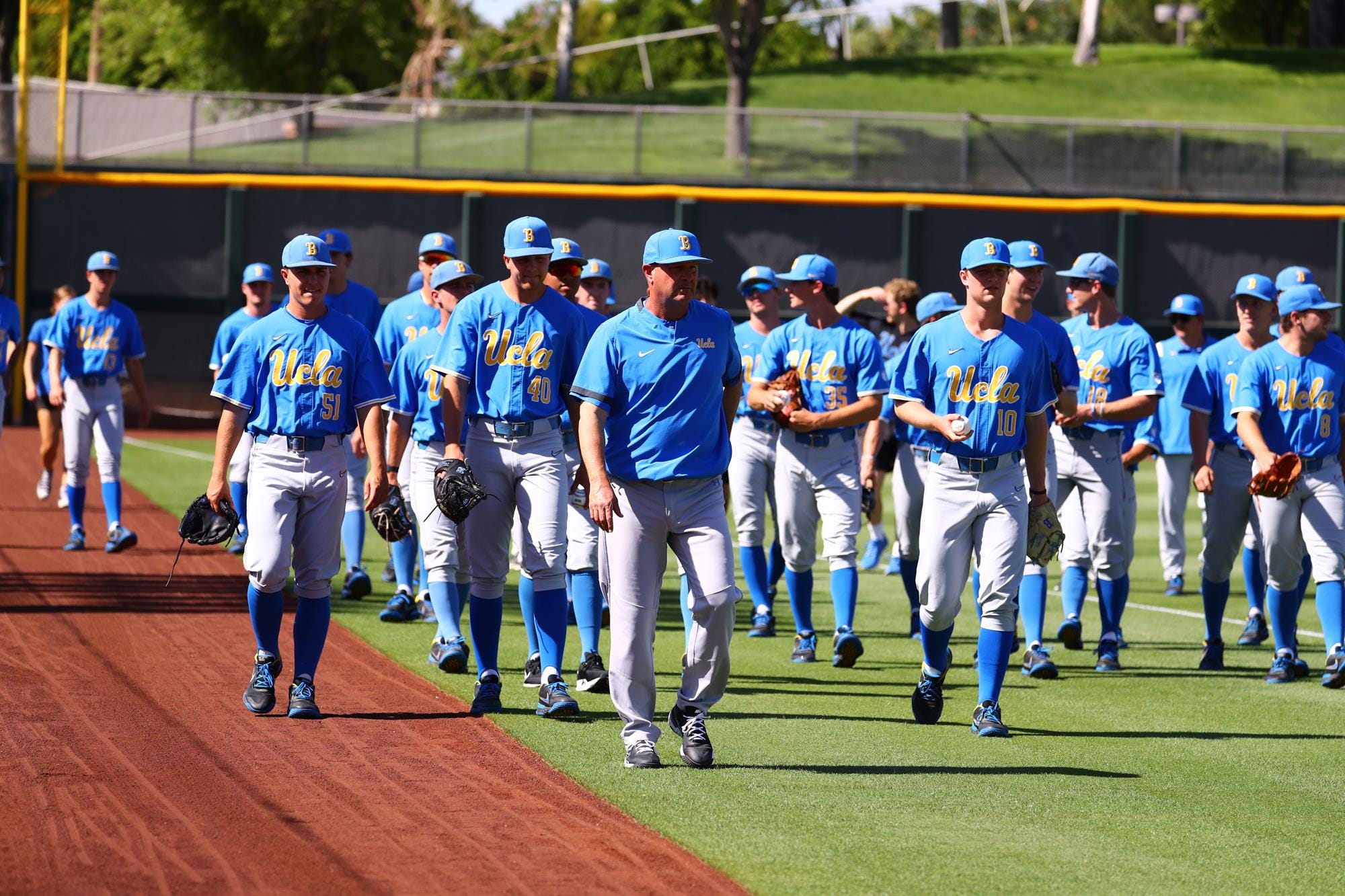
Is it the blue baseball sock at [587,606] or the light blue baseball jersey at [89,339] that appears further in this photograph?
the light blue baseball jersey at [89,339]

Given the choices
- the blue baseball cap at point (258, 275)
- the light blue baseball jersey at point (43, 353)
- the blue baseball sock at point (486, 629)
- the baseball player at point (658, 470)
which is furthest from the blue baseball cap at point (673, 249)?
the light blue baseball jersey at point (43, 353)

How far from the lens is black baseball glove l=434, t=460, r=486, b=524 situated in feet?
25.8

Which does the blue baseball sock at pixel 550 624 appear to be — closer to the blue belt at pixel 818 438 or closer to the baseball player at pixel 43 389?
the blue belt at pixel 818 438

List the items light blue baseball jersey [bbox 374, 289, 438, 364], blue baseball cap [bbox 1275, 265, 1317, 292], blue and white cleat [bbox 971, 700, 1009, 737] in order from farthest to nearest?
light blue baseball jersey [bbox 374, 289, 438, 364]
blue baseball cap [bbox 1275, 265, 1317, 292]
blue and white cleat [bbox 971, 700, 1009, 737]

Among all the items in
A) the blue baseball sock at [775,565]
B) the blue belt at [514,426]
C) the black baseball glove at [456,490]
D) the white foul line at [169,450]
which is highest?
the blue belt at [514,426]

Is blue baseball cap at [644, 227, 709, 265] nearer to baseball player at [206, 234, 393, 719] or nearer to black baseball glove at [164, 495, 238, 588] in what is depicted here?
baseball player at [206, 234, 393, 719]

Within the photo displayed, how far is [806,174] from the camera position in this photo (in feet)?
98.5

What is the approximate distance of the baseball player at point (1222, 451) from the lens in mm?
10141

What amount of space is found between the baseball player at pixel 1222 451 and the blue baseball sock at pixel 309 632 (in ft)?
17.1

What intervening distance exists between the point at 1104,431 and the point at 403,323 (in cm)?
459

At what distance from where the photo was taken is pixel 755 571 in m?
11.1

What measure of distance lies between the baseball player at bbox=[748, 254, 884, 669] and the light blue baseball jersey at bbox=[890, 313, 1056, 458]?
6.20 feet

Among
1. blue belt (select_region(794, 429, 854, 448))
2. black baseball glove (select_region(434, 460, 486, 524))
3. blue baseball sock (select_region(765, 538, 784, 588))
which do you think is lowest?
blue baseball sock (select_region(765, 538, 784, 588))

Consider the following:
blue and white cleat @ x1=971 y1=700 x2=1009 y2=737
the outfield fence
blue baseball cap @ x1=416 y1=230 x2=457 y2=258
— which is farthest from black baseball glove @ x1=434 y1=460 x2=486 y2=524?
the outfield fence
